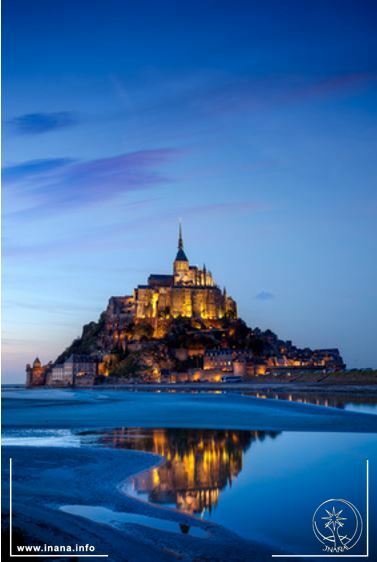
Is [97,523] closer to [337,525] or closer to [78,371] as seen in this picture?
[337,525]

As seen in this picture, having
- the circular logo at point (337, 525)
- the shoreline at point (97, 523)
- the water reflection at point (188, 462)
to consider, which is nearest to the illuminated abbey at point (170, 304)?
the water reflection at point (188, 462)

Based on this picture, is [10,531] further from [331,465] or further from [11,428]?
[11,428]

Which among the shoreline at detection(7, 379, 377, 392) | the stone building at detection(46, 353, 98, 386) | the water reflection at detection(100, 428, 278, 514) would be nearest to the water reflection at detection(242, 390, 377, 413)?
the shoreline at detection(7, 379, 377, 392)

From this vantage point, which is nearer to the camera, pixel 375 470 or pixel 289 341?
pixel 375 470

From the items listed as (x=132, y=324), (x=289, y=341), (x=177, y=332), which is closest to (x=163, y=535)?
(x=177, y=332)

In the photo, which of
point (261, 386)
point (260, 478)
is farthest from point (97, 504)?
point (261, 386)
